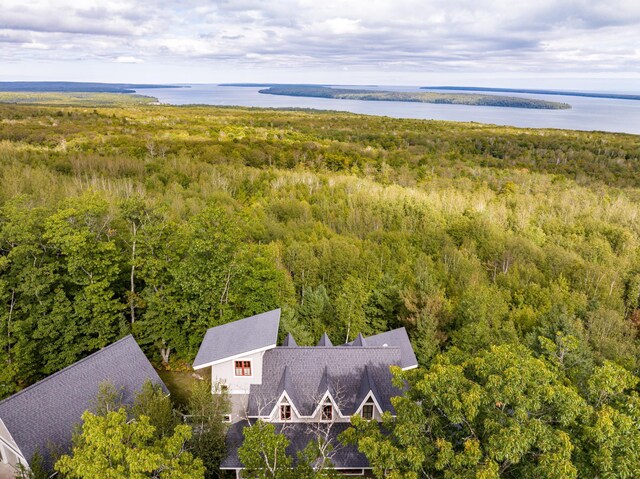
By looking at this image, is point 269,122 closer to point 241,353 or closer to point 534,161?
point 534,161

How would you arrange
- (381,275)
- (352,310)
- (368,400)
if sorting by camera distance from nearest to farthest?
1. (368,400)
2. (352,310)
3. (381,275)

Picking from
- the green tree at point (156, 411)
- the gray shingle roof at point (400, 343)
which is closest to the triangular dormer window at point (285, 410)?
the green tree at point (156, 411)

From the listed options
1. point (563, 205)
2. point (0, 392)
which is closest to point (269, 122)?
point (563, 205)

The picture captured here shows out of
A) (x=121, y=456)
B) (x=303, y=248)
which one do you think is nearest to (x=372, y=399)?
(x=121, y=456)

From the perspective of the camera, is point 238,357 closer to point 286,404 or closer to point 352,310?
point 286,404

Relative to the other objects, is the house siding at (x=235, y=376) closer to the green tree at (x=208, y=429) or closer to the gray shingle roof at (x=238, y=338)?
the gray shingle roof at (x=238, y=338)

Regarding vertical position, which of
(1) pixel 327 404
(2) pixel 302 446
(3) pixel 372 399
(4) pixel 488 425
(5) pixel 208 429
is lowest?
(2) pixel 302 446
